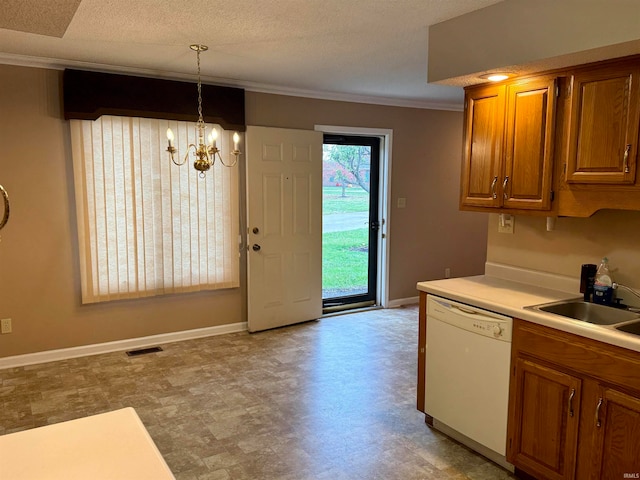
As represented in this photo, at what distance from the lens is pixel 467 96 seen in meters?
3.05

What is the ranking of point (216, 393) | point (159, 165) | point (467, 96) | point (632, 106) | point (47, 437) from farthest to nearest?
1. point (159, 165)
2. point (216, 393)
3. point (467, 96)
4. point (632, 106)
5. point (47, 437)

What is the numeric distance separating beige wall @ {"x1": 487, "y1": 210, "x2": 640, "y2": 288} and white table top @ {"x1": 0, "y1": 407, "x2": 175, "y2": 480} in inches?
97.1

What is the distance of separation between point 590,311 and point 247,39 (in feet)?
8.64

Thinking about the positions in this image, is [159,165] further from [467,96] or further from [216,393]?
[467,96]

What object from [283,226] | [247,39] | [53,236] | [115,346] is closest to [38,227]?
[53,236]

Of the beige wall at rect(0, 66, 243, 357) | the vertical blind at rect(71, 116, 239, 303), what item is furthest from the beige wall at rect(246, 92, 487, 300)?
the beige wall at rect(0, 66, 243, 357)

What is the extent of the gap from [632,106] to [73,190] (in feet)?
12.9

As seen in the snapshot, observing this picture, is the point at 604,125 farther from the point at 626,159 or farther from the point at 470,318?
the point at 470,318

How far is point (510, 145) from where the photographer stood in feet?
9.20

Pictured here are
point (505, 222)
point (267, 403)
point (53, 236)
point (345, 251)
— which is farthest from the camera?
point (345, 251)

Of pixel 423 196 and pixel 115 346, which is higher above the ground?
pixel 423 196

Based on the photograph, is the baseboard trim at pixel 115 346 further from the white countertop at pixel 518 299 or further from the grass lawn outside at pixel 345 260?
the white countertop at pixel 518 299

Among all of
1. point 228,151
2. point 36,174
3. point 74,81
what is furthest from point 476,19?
point 36,174

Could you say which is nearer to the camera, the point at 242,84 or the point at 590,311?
the point at 590,311
